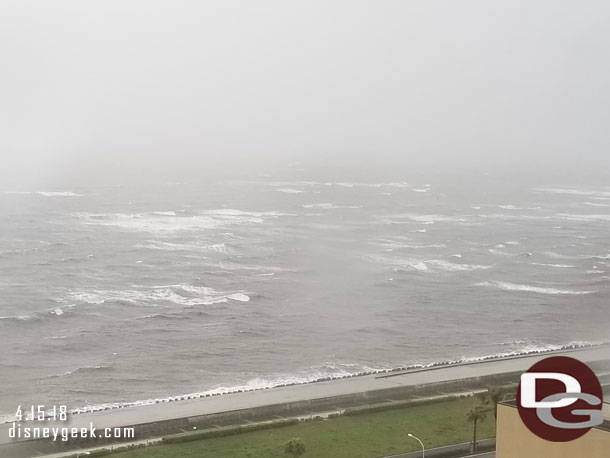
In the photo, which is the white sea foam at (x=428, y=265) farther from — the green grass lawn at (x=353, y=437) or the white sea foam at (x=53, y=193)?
the white sea foam at (x=53, y=193)

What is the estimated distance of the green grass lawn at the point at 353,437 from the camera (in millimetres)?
11750

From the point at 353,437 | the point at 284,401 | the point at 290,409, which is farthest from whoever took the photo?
the point at 284,401

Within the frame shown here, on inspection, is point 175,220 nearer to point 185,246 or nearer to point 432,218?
point 185,246

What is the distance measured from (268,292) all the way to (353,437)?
428 inches

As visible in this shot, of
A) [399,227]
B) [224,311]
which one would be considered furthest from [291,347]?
[399,227]

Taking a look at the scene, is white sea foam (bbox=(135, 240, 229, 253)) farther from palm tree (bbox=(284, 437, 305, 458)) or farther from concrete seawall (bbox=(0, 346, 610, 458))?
palm tree (bbox=(284, 437, 305, 458))

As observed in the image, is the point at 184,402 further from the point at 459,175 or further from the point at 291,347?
the point at 459,175

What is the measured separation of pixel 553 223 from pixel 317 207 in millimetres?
10326

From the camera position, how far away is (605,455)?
659 centimetres

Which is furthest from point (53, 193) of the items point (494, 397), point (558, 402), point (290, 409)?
point (558, 402)

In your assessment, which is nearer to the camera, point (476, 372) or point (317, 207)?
point (476, 372)

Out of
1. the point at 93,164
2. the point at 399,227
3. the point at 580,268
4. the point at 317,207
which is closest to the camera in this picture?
the point at 580,268

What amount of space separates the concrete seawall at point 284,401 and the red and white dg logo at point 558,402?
6747 mm

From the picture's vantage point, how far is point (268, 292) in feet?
76.0
